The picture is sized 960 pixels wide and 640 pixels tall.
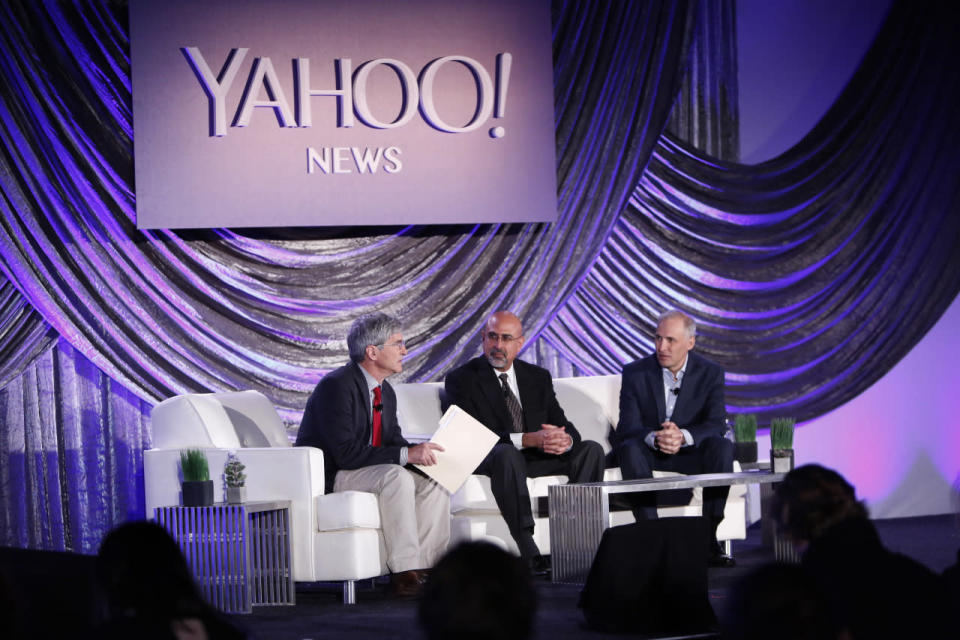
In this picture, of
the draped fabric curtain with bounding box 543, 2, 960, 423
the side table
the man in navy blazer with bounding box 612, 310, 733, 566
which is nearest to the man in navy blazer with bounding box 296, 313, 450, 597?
the side table

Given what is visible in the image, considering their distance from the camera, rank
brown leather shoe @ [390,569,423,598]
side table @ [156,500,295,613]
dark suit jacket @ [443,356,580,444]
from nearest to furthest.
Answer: side table @ [156,500,295,613] → brown leather shoe @ [390,569,423,598] → dark suit jacket @ [443,356,580,444]

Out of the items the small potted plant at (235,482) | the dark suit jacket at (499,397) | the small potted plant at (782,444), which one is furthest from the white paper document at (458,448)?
the small potted plant at (782,444)

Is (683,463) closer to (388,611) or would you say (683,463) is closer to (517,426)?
(517,426)

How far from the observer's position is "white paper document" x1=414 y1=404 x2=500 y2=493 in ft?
16.9

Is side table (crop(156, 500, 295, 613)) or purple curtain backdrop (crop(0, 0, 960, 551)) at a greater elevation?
purple curtain backdrop (crop(0, 0, 960, 551))

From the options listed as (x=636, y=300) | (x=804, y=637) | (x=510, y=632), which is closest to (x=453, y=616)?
(x=510, y=632)

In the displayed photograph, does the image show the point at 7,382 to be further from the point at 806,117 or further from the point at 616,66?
the point at 806,117

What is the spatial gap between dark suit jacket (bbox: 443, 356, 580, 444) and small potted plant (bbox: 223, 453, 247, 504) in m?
1.26

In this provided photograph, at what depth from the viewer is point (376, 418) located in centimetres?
535

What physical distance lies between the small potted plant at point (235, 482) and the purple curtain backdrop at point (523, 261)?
1.45m

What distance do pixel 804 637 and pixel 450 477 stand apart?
3535 millimetres

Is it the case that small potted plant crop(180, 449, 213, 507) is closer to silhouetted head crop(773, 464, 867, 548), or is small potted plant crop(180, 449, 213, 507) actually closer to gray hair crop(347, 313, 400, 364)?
gray hair crop(347, 313, 400, 364)

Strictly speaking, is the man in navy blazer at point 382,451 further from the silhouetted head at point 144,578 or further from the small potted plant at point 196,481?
the silhouetted head at point 144,578

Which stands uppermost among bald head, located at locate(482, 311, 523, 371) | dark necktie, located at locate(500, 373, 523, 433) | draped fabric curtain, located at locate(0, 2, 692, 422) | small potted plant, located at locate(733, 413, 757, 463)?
draped fabric curtain, located at locate(0, 2, 692, 422)
